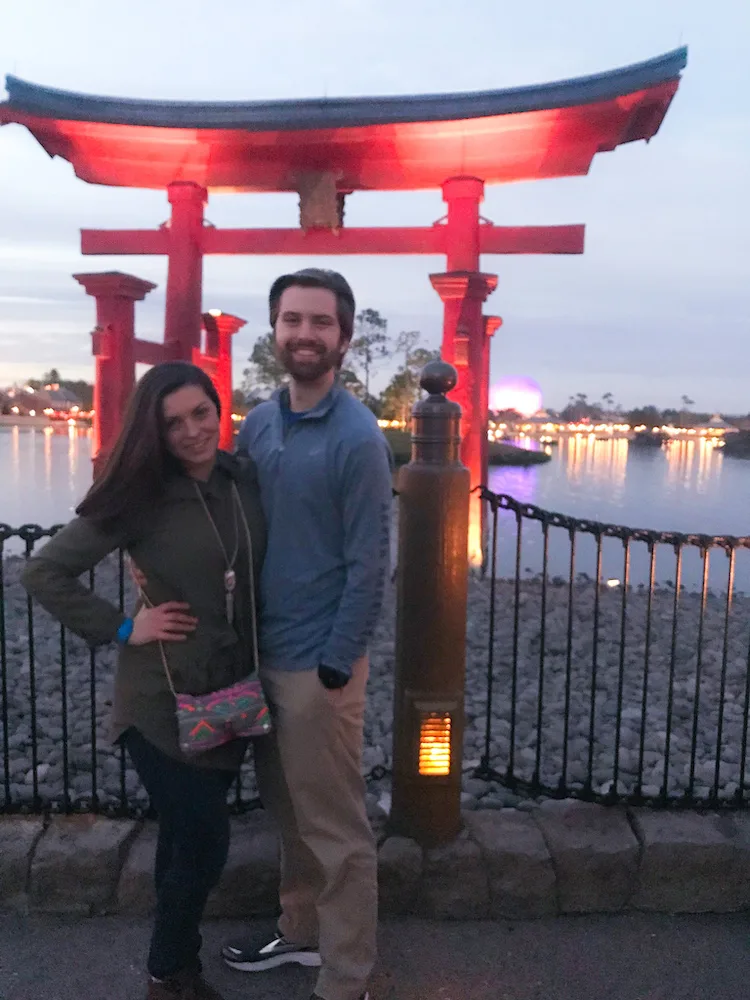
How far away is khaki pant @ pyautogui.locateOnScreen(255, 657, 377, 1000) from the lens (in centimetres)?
184

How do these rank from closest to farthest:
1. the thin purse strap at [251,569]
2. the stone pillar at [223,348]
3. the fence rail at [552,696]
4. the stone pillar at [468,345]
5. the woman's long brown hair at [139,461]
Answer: the woman's long brown hair at [139,461] → the thin purse strap at [251,569] → the fence rail at [552,696] → the stone pillar at [468,345] → the stone pillar at [223,348]

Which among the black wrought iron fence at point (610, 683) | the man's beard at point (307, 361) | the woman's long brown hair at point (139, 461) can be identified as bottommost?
the black wrought iron fence at point (610, 683)

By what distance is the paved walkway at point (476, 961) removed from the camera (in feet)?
6.56

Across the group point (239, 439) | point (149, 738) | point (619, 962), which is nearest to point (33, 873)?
point (149, 738)

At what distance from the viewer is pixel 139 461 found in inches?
66.4

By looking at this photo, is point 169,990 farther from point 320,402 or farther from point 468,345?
point 468,345

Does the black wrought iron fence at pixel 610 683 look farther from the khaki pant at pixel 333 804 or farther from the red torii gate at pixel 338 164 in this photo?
the red torii gate at pixel 338 164

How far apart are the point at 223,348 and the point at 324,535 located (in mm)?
8668

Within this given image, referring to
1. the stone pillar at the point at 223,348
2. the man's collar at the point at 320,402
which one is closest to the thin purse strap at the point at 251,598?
the man's collar at the point at 320,402

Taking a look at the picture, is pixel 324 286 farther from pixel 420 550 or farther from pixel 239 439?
pixel 420 550

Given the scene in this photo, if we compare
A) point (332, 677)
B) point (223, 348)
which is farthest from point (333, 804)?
point (223, 348)

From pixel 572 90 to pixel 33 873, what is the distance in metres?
6.91

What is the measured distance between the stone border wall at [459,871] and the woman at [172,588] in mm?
563

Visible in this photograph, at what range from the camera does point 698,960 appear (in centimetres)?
215
